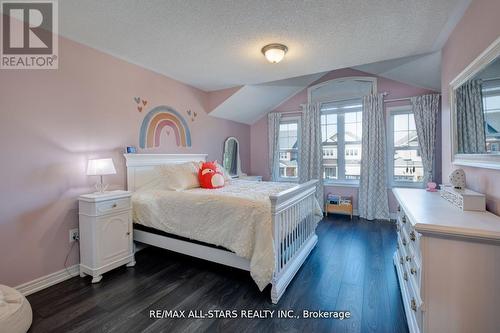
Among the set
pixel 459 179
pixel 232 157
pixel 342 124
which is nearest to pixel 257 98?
pixel 232 157

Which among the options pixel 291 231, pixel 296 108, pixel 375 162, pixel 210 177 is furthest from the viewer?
pixel 296 108

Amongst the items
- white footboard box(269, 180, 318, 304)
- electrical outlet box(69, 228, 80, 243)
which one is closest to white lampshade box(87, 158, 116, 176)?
electrical outlet box(69, 228, 80, 243)

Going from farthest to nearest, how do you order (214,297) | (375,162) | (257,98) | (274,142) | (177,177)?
1. (274,142)
2. (257,98)
3. (375,162)
4. (177,177)
5. (214,297)

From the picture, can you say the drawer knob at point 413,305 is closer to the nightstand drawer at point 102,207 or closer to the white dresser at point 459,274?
the white dresser at point 459,274

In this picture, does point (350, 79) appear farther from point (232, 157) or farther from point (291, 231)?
point (291, 231)

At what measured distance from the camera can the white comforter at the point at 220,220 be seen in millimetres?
1854

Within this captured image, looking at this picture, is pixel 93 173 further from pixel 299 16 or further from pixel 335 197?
pixel 335 197

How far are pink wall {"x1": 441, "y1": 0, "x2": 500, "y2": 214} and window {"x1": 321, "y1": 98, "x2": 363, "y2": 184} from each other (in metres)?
2.04

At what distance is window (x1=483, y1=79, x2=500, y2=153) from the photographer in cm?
136

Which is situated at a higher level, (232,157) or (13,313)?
(232,157)

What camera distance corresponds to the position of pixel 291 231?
2217 millimetres

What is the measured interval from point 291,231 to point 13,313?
6.80 feet

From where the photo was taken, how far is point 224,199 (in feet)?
7.07

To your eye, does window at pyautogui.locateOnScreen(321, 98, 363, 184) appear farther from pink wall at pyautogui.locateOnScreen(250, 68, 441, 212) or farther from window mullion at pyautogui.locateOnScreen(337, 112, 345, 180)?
pink wall at pyautogui.locateOnScreen(250, 68, 441, 212)
